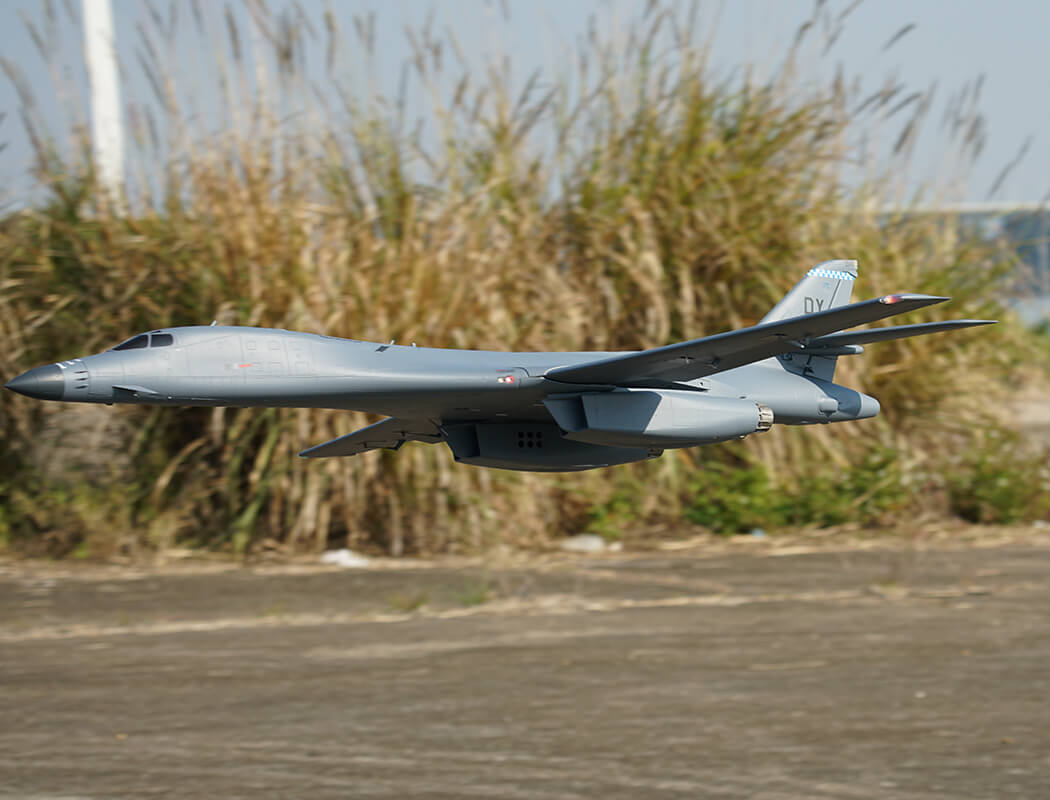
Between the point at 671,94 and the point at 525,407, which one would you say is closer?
the point at 525,407

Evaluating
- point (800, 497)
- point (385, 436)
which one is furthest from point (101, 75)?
point (800, 497)

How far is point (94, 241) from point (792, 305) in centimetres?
780

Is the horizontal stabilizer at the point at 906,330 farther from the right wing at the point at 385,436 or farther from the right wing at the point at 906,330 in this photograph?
the right wing at the point at 385,436

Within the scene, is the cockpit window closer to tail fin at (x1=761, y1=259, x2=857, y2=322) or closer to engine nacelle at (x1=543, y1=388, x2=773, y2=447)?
engine nacelle at (x1=543, y1=388, x2=773, y2=447)

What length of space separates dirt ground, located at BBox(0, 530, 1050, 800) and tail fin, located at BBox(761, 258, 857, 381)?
644cm

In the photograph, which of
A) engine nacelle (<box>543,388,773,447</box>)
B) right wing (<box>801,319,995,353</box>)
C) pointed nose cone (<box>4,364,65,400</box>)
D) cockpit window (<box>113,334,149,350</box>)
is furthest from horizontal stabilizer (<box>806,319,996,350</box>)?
pointed nose cone (<box>4,364,65,400</box>)

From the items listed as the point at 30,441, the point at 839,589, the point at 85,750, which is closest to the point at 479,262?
the point at 85,750

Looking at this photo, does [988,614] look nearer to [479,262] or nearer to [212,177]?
[479,262]

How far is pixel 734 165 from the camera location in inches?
179

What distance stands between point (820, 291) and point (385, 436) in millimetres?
989

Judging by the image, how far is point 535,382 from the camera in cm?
189

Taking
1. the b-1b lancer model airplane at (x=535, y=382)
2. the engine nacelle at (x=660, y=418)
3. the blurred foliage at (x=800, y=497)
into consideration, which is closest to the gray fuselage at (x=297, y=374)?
the b-1b lancer model airplane at (x=535, y=382)

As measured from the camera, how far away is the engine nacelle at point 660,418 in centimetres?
206

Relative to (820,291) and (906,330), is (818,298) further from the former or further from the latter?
(906,330)
